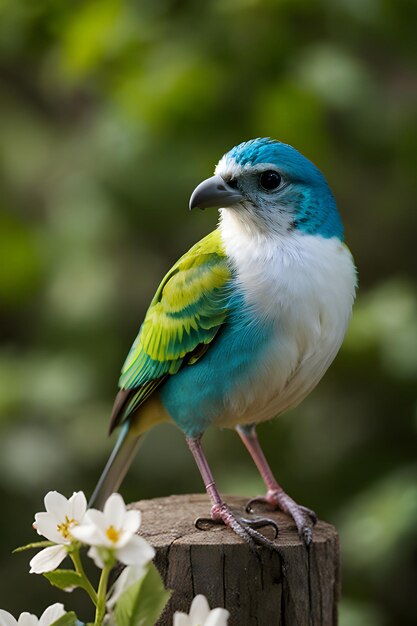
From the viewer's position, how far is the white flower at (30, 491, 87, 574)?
8.55 ft

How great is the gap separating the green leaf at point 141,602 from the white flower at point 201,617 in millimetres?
58

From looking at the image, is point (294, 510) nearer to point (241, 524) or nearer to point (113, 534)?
point (241, 524)

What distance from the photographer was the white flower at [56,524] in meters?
2.61

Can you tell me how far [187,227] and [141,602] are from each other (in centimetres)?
401

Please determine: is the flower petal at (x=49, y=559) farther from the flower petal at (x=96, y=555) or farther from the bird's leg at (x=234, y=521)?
the bird's leg at (x=234, y=521)

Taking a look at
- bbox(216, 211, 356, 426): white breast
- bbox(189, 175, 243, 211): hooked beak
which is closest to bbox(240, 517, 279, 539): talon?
bbox(216, 211, 356, 426): white breast

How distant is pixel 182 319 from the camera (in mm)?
3684

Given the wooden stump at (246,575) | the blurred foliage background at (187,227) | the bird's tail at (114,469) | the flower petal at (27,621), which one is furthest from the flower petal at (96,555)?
the blurred foliage background at (187,227)

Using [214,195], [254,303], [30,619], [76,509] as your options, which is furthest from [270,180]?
[30,619]

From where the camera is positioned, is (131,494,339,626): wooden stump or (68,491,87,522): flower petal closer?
(68,491,87,522): flower petal

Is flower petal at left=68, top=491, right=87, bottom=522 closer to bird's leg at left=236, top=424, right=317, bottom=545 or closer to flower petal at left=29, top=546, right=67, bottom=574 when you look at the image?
flower petal at left=29, top=546, right=67, bottom=574

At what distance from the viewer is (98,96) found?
655 cm

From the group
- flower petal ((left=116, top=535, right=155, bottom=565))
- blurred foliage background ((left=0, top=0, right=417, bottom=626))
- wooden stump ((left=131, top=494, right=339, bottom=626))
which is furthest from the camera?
blurred foliage background ((left=0, top=0, right=417, bottom=626))

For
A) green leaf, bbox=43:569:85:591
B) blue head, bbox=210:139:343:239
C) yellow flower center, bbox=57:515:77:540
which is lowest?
green leaf, bbox=43:569:85:591
